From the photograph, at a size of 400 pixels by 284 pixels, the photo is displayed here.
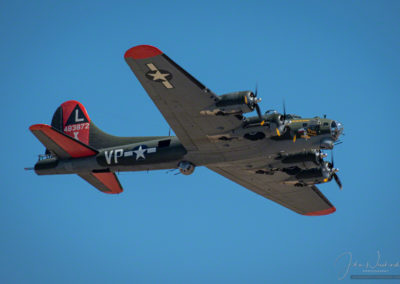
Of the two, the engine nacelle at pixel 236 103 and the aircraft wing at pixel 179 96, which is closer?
the aircraft wing at pixel 179 96

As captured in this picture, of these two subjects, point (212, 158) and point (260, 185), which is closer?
Result: point (212, 158)

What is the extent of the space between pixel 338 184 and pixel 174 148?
1015 cm

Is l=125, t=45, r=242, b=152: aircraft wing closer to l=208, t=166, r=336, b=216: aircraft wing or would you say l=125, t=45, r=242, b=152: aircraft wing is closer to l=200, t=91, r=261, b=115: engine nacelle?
l=200, t=91, r=261, b=115: engine nacelle

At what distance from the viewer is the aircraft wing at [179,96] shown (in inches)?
984

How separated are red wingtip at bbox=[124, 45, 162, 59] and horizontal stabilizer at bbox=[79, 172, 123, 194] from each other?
32.0ft

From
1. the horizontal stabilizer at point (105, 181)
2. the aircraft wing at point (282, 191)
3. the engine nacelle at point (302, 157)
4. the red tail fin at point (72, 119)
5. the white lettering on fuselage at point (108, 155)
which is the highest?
the red tail fin at point (72, 119)

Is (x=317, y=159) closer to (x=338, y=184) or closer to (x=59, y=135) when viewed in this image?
(x=338, y=184)

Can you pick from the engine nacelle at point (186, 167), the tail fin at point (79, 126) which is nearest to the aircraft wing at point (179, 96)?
the engine nacelle at point (186, 167)

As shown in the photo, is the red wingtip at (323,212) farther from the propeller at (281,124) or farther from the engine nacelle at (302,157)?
the propeller at (281,124)

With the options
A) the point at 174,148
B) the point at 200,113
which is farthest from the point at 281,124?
the point at 174,148

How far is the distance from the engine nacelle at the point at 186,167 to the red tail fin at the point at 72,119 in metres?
7.26

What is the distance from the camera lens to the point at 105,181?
32906 mm

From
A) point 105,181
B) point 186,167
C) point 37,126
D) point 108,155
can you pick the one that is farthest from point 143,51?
point 105,181

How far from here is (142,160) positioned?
98.3 feet
